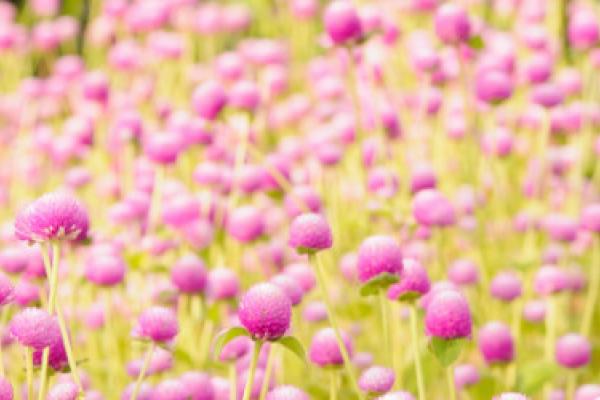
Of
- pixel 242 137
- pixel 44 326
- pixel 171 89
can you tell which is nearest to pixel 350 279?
pixel 242 137

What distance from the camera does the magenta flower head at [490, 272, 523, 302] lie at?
1.94 meters

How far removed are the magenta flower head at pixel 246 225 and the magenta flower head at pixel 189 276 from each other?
10.3 inches

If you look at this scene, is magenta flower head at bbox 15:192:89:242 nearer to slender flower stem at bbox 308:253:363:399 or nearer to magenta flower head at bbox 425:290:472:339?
slender flower stem at bbox 308:253:363:399

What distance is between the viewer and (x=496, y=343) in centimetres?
163

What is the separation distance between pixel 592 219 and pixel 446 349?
2.58 feet

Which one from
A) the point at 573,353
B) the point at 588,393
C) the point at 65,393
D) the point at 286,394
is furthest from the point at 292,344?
the point at 573,353

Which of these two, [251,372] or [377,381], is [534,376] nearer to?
[377,381]

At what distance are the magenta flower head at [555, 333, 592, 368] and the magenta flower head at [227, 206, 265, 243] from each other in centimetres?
64

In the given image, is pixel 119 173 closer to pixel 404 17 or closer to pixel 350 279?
pixel 350 279

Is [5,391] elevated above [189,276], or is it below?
below

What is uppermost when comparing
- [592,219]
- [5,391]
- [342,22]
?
[342,22]

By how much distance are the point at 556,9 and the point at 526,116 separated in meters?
0.56

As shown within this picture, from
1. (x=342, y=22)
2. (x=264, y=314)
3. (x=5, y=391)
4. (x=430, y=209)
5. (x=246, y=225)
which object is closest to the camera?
(x=5, y=391)

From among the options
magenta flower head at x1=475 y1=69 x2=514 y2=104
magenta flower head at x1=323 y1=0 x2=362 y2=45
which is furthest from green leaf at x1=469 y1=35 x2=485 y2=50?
magenta flower head at x1=323 y1=0 x2=362 y2=45
